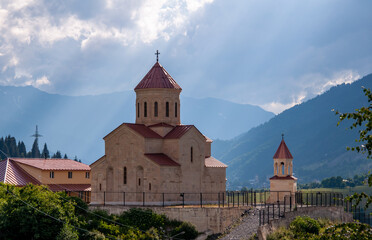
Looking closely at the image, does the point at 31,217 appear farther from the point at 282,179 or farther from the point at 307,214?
the point at 282,179

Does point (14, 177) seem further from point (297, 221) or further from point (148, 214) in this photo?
point (297, 221)

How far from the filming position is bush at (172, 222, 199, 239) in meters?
49.5

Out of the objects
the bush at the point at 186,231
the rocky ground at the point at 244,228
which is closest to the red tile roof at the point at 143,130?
the bush at the point at 186,231

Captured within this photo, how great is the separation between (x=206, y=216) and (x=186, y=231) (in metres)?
2.33

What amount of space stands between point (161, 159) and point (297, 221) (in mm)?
13863

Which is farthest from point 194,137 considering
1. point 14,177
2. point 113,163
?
point 14,177

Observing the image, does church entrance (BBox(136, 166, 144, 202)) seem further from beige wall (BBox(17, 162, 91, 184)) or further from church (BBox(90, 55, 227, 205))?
beige wall (BBox(17, 162, 91, 184))

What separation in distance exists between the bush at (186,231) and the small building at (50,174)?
16033 mm

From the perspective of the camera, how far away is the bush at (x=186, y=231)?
49.5m

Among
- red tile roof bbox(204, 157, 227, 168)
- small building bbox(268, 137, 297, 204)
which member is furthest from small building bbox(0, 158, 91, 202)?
small building bbox(268, 137, 297, 204)

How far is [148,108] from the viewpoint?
61.2 m

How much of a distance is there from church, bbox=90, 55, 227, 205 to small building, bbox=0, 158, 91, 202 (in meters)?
5.95

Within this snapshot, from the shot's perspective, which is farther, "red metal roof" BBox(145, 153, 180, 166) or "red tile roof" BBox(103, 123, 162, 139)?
"red tile roof" BBox(103, 123, 162, 139)

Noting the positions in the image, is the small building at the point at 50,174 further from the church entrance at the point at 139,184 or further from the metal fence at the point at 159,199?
the church entrance at the point at 139,184
